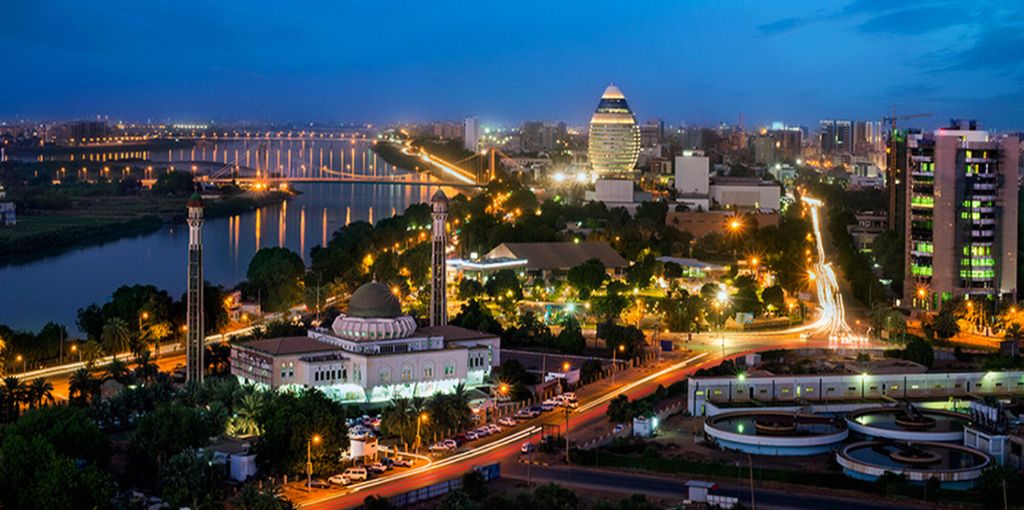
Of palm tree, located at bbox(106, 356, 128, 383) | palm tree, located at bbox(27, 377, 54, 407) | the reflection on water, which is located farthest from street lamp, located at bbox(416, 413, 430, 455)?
the reflection on water

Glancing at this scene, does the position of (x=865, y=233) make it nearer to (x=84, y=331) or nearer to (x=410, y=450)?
(x=84, y=331)

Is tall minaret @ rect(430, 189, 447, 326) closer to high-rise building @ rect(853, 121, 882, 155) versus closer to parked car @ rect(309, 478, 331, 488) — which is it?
parked car @ rect(309, 478, 331, 488)

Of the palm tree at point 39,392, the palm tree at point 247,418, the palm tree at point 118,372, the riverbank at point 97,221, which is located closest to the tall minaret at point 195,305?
the palm tree at point 118,372

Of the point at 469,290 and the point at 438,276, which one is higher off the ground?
the point at 438,276

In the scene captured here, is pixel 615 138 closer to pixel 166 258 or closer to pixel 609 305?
pixel 166 258

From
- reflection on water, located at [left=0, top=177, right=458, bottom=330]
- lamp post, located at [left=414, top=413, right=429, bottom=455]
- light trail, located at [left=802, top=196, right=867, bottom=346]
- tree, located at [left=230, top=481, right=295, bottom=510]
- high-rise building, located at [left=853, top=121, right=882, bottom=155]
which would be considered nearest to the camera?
tree, located at [left=230, top=481, right=295, bottom=510]

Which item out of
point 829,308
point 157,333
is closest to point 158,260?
point 157,333
